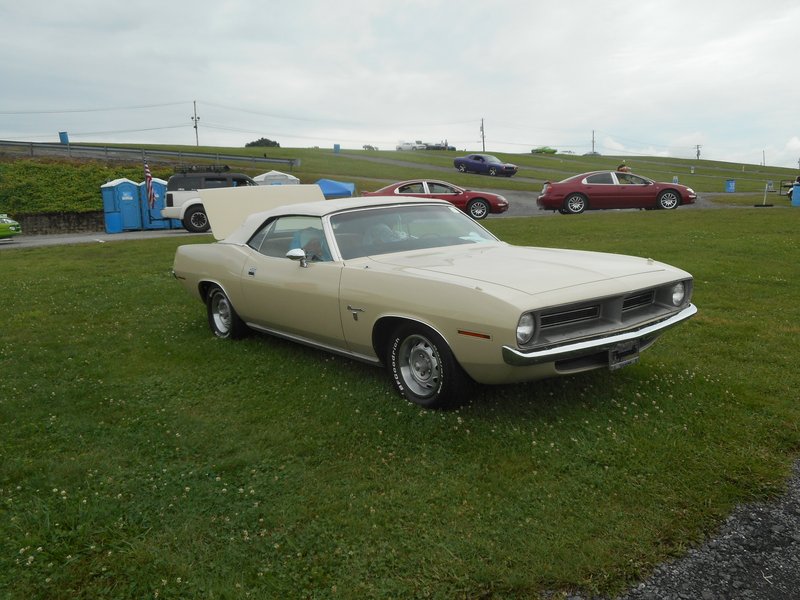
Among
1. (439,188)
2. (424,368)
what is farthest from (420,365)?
(439,188)

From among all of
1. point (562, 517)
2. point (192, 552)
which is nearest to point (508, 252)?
point (562, 517)

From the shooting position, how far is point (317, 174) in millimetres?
37500

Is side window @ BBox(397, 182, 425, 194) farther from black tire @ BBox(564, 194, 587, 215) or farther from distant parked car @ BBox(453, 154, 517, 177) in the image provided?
distant parked car @ BBox(453, 154, 517, 177)

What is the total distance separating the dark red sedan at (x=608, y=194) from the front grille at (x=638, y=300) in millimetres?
15560

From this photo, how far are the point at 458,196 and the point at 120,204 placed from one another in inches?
462

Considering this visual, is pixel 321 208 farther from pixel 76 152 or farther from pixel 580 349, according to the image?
pixel 76 152

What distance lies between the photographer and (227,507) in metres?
3.12

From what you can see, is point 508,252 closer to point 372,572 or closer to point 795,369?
point 795,369

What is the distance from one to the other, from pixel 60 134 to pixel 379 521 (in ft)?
132

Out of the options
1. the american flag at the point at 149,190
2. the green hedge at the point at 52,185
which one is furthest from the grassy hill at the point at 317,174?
the american flag at the point at 149,190

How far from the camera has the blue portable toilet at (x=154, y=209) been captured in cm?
2219

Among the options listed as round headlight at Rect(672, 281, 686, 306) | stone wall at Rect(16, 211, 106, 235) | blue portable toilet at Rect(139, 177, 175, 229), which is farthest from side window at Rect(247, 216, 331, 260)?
stone wall at Rect(16, 211, 106, 235)

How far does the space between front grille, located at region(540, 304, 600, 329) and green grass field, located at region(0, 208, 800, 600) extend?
63 cm

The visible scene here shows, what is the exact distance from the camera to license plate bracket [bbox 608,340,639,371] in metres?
3.86
